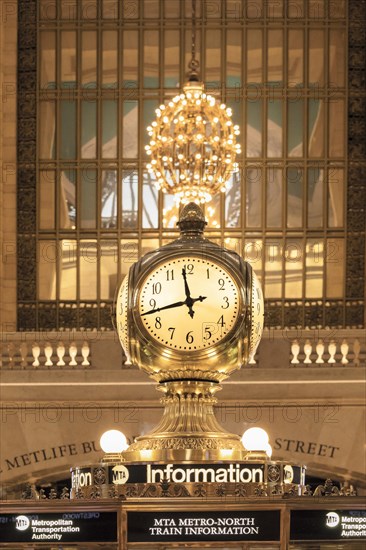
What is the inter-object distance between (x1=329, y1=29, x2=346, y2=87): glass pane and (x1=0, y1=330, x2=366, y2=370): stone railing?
24.9 ft

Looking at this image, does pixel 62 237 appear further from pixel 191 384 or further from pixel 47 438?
pixel 191 384

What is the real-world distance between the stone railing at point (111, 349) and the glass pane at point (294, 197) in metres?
6.55

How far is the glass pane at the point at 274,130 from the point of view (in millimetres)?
27234

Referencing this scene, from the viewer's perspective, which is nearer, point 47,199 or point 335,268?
point 335,268

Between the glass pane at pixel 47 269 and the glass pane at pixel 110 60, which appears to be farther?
the glass pane at pixel 110 60

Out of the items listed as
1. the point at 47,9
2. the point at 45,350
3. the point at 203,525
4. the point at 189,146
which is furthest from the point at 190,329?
the point at 47,9

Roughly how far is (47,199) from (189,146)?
4131 mm

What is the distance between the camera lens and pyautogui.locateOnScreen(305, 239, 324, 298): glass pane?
2719 centimetres

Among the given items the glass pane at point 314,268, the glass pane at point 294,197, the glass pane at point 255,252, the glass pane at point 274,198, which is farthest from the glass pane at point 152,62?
the glass pane at point 314,268

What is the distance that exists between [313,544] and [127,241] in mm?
23729

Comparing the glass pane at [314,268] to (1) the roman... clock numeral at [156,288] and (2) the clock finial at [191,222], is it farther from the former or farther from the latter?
(1) the roman... clock numeral at [156,288]

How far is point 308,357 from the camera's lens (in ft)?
67.1

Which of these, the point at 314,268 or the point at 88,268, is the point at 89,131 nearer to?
the point at 88,268

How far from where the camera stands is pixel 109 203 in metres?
27.5
